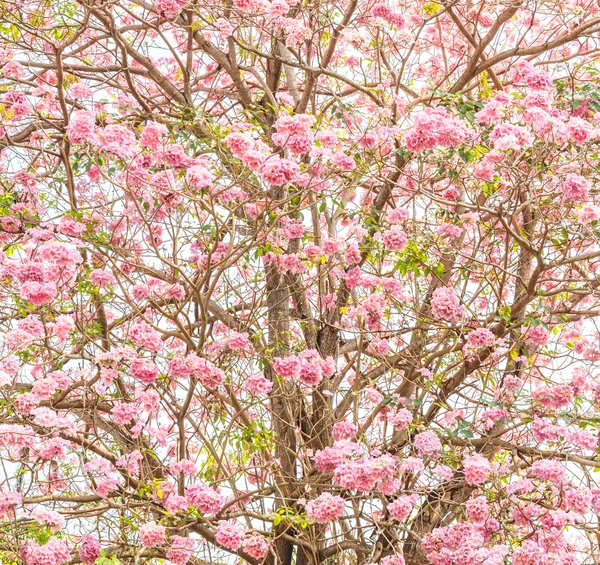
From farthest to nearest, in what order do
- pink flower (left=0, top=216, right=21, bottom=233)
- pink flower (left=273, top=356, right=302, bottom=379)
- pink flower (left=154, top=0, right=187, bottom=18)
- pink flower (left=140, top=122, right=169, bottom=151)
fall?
pink flower (left=0, top=216, right=21, bottom=233), pink flower (left=154, top=0, right=187, bottom=18), pink flower (left=273, top=356, right=302, bottom=379), pink flower (left=140, top=122, right=169, bottom=151)

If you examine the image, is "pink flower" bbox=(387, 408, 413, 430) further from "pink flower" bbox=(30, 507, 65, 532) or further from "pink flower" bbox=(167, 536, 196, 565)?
"pink flower" bbox=(30, 507, 65, 532)

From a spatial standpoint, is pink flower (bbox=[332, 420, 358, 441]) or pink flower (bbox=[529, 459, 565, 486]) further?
pink flower (bbox=[332, 420, 358, 441])

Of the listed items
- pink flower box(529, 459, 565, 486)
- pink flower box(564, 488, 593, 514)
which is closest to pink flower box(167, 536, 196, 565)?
pink flower box(529, 459, 565, 486)

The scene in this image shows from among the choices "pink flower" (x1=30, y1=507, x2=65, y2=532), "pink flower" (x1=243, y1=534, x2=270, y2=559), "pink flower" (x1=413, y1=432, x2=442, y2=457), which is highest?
"pink flower" (x1=413, y1=432, x2=442, y2=457)

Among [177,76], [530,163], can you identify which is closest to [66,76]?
[177,76]

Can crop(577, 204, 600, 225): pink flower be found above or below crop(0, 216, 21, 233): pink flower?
below

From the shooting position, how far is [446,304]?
4820 millimetres

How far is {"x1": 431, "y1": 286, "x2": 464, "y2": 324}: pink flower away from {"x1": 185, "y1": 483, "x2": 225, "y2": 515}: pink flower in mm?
1575

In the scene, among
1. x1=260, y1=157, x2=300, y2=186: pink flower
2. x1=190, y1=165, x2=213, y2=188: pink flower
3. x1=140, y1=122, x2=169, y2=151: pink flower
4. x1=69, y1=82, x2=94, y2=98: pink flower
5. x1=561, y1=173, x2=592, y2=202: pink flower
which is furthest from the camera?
x1=69, y1=82, x2=94, y2=98: pink flower

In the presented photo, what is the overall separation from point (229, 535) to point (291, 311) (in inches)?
83.2

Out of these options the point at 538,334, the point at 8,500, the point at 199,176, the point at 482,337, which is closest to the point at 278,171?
the point at 199,176

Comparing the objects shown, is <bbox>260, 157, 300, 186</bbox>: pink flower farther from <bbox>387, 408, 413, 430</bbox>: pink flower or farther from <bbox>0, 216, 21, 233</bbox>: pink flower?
<bbox>0, 216, 21, 233</bbox>: pink flower

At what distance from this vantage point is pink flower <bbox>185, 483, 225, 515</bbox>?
4.33 meters

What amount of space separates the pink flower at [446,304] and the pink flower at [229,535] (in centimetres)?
162
